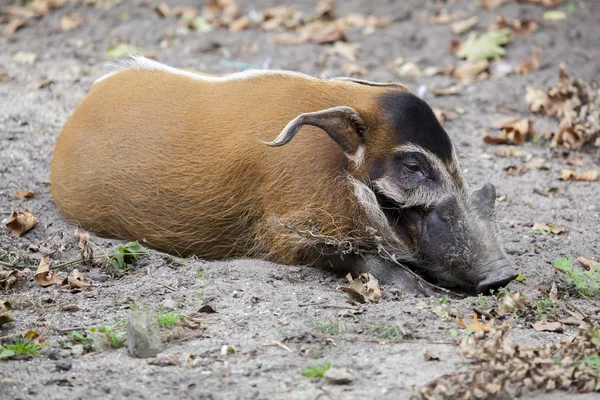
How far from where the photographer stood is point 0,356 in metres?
3.69


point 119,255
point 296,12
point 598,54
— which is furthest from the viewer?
point 296,12

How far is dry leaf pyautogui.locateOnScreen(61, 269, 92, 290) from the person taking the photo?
468cm

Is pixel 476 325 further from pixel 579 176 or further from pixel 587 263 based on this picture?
pixel 579 176

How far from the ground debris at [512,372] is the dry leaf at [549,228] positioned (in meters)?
2.38

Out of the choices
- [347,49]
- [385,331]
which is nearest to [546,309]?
[385,331]

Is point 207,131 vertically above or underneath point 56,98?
above

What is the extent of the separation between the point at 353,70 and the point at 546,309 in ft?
16.5

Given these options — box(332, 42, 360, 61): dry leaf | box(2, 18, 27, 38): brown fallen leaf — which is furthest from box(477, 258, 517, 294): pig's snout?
box(2, 18, 27, 38): brown fallen leaf

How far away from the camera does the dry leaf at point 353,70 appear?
348 inches

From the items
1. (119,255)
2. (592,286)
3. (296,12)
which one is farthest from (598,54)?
(119,255)

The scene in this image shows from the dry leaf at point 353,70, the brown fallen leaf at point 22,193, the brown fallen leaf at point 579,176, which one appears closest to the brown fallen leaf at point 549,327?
the brown fallen leaf at point 579,176

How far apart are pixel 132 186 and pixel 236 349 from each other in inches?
82.8

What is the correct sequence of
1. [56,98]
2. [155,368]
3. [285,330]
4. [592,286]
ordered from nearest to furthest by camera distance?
[155,368], [285,330], [592,286], [56,98]

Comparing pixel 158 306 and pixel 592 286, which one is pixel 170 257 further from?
pixel 592 286
